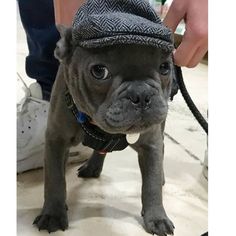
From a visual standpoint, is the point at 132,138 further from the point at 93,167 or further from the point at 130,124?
the point at 93,167

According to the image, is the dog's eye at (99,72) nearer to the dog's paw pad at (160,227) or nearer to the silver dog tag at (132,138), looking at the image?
the silver dog tag at (132,138)

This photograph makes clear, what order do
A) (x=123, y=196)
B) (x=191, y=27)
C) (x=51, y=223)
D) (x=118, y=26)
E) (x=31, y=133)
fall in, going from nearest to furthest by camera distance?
(x=118, y=26)
(x=191, y=27)
(x=51, y=223)
(x=123, y=196)
(x=31, y=133)

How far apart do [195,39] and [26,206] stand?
0.51m

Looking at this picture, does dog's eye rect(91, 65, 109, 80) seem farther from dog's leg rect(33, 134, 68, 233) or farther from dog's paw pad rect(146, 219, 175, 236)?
dog's paw pad rect(146, 219, 175, 236)

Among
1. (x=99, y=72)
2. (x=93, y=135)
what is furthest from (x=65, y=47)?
(x=93, y=135)

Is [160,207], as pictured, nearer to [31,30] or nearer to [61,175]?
[61,175]

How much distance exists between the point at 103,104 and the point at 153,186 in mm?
284

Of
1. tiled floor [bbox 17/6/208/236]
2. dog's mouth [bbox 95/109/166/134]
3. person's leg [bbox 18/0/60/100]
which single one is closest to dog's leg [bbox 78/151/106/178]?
tiled floor [bbox 17/6/208/236]

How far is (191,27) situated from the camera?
0.87 m

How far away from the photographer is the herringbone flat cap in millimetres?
736

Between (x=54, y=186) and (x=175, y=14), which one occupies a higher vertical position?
(x=175, y=14)

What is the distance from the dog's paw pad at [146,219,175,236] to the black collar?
17cm

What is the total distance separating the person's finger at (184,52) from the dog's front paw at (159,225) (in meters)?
0.31

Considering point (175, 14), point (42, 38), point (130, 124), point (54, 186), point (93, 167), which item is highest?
point (175, 14)
